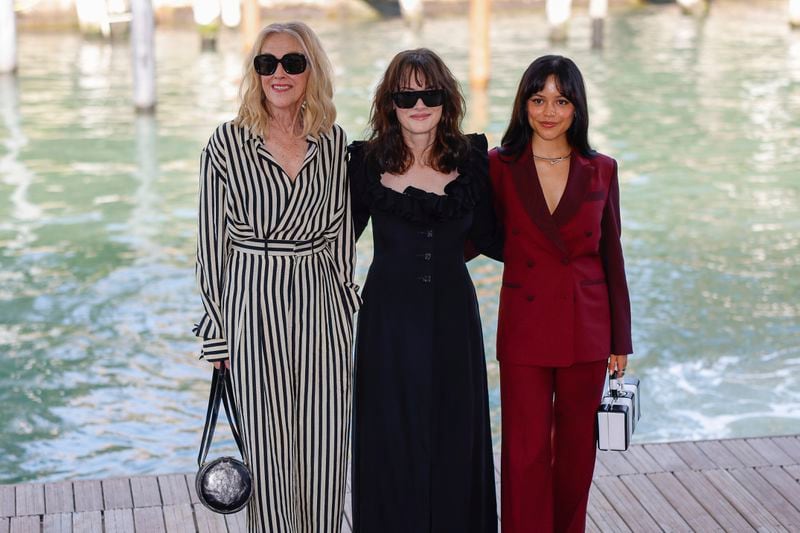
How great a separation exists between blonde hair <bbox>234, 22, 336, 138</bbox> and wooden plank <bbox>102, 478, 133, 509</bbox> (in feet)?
Result: 5.35

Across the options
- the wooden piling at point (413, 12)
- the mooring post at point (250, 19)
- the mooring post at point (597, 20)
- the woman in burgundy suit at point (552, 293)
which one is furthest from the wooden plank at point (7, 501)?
the wooden piling at point (413, 12)

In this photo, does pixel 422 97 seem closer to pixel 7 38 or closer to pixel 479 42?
pixel 479 42

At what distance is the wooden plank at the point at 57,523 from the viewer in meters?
3.95

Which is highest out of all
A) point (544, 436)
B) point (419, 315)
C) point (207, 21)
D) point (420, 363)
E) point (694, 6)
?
point (419, 315)

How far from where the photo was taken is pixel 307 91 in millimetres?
3164

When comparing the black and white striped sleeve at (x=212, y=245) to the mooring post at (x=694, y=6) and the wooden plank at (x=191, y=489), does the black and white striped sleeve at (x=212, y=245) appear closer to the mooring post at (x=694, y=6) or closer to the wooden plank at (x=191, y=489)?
the wooden plank at (x=191, y=489)

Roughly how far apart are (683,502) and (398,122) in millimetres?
1795

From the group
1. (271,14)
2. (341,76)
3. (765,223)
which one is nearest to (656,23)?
(271,14)

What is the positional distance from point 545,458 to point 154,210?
7.66 m

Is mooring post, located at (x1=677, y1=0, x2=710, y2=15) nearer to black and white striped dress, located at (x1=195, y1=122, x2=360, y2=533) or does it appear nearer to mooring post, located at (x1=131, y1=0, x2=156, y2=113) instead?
mooring post, located at (x1=131, y1=0, x2=156, y2=113)

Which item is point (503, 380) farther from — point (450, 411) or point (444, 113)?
point (444, 113)

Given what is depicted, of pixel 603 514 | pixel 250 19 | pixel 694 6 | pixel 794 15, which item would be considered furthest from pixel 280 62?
pixel 694 6

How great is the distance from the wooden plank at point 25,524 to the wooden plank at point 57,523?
0.03m

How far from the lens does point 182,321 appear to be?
774 centimetres
